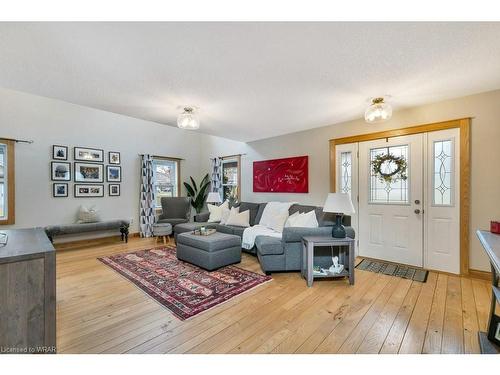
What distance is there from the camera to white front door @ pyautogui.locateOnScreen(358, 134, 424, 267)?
321cm

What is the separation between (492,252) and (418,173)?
2.10 m

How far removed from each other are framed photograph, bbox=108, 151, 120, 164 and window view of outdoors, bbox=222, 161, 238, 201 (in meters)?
2.48

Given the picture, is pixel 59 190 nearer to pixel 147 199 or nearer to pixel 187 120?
pixel 147 199

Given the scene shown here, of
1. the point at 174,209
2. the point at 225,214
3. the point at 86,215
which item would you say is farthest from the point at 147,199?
the point at 225,214

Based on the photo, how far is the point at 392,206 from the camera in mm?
3424

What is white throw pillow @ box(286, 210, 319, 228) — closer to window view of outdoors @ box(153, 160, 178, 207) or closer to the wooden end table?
the wooden end table

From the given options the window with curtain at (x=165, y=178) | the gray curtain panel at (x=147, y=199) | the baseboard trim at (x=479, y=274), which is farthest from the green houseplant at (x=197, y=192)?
the baseboard trim at (x=479, y=274)

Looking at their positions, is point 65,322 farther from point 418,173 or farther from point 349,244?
point 418,173

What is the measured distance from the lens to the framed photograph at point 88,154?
4.55 m

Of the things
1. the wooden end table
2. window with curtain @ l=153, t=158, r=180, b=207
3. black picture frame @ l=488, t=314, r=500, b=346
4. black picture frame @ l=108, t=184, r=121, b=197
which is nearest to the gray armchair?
window with curtain @ l=153, t=158, r=180, b=207

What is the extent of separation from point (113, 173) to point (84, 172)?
528mm

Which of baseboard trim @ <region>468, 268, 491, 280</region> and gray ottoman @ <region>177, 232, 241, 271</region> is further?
gray ottoman @ <region>177, 232, 241, 271</region>

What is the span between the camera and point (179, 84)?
7.91 ft
